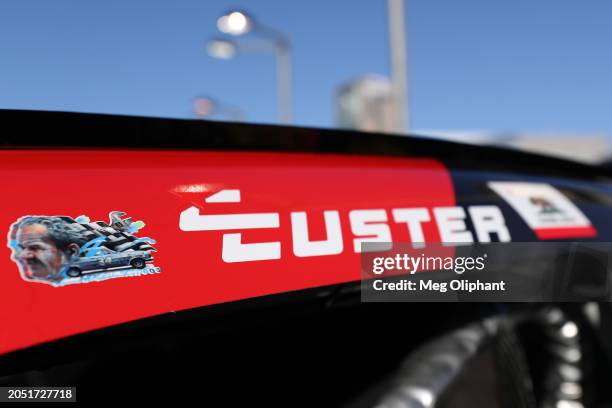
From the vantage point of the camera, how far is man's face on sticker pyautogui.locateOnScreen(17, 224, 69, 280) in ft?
2.19

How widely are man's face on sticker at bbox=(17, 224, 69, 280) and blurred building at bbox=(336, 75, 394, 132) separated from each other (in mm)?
3654

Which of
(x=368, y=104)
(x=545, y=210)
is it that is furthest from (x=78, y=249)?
(x=368, y=104)

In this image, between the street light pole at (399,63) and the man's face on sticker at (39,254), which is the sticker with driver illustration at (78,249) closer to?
the man's face on sticker at (39,254)

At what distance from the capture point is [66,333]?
26.3 inches

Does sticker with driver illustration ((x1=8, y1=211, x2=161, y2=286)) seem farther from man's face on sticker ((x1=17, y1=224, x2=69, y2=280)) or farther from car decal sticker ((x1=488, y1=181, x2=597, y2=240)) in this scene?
car decal sticker ((x1=488, y1=181, x2=597, y2=240))

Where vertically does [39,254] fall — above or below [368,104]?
below

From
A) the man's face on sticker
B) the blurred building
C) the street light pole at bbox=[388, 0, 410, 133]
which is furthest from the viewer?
the blurred building

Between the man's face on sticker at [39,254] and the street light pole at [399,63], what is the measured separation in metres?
5.19

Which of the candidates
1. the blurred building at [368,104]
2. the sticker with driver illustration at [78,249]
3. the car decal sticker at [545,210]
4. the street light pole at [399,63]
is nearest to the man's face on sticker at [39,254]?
the sticker with driver illustration at [78,249]

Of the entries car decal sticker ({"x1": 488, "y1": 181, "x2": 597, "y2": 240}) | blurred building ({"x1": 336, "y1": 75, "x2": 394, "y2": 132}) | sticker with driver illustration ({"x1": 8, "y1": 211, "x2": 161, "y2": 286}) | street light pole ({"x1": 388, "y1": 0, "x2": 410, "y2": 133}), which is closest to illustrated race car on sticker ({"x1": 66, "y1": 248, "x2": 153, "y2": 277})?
sticker with driver illustration ({"x1": 8, "y1": 211, "x2": 161, "y2": 286})

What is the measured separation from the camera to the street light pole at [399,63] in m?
5.46

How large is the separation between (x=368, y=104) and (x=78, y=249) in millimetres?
6857

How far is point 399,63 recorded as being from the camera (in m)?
5.60

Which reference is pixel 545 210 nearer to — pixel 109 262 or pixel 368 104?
pixel 109 262
